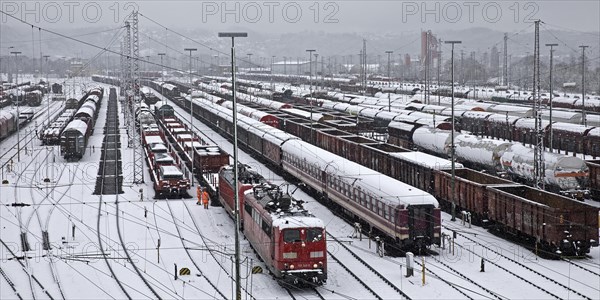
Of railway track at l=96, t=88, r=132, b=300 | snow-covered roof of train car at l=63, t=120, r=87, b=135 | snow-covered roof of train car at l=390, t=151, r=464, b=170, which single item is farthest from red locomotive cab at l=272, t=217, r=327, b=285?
snow-covered roof of train car at l=63, t=120, r=87, b=135

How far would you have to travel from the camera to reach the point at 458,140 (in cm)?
4634

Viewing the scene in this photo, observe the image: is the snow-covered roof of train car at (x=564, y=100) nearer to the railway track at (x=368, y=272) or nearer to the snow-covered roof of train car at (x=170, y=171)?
the snow-covered roof of train car at (x=170, y=171)

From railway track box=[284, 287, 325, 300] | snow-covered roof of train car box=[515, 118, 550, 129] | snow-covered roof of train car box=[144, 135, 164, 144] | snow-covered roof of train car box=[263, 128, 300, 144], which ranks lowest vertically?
railway track box=[284, 287, 325, 300]

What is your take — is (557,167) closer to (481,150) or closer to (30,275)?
(481,150)

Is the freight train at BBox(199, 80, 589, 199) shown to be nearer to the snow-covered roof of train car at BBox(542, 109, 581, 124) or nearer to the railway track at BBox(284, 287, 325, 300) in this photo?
the snow-covered roof of train car at BBox(542, 109, 581, 124)

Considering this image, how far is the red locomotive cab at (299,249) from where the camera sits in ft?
74.5

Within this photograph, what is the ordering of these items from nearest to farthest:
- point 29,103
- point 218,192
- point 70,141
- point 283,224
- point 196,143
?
point 283,224
point 218,192
point 196,143
point 70,141
point 29,103

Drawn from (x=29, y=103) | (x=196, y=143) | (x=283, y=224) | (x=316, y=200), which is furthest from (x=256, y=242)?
(x=29, y=103)

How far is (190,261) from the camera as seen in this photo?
89.3 feet

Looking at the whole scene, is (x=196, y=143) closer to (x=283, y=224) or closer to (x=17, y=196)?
(x=17, y=196)

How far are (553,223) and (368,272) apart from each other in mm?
7075

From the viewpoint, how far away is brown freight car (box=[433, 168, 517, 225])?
3222 cm

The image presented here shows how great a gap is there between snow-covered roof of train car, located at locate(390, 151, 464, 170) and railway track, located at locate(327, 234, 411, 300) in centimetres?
954

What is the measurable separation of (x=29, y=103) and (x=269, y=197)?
100878 millimetres
